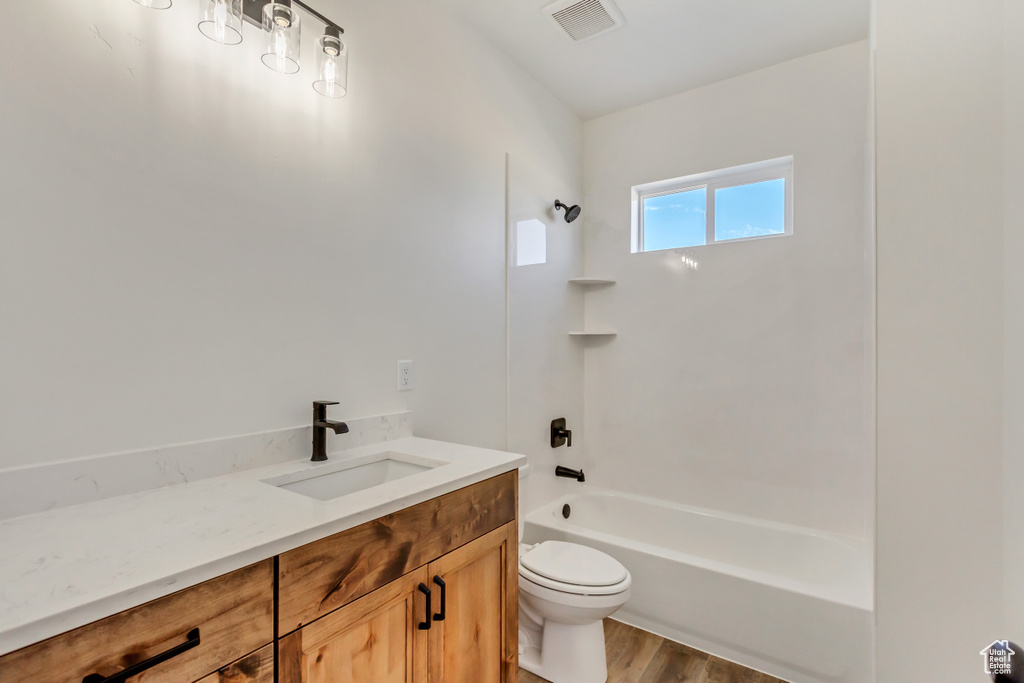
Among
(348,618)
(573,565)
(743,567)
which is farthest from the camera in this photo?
(743,567)

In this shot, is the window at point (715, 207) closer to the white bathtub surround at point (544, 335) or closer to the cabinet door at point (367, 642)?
the white bathtub surround at point (544, 335)

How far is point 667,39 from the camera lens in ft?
6.95

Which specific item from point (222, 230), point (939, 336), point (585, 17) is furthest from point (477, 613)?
point (585, 17)

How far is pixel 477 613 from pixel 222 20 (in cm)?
157

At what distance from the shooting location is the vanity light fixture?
112 cm

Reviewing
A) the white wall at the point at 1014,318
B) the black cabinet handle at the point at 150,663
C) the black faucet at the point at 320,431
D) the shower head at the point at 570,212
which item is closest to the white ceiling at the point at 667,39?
the shower head at the point at 570,212

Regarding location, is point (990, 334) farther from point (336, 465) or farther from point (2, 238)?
point (2, 238)

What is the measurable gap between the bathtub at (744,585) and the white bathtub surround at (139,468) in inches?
54.2

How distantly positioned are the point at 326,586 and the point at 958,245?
1.53 meters


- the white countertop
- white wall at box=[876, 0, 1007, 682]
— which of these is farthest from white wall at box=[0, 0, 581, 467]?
white wall at box=[876, 0, 1007, 682]

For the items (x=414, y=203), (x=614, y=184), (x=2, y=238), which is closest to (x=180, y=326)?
(x=2, y=238)

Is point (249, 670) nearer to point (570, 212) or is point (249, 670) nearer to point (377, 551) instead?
point (377, 551)

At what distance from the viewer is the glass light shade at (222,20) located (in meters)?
1.12

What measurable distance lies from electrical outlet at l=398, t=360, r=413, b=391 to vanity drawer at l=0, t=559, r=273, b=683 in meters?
0.93
